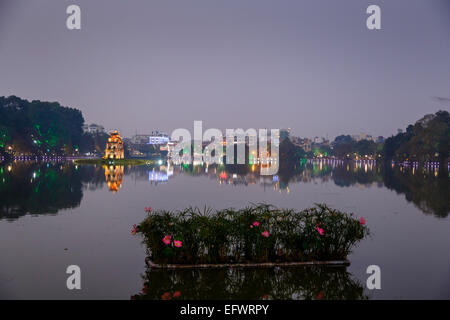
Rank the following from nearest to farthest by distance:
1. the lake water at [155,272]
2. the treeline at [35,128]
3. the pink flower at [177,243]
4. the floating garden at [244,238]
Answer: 1. the lake water at [155,272]
2. the pink flower at [177,243]
3. the floating garden at [244,238]
4. the treeline at [35,128]

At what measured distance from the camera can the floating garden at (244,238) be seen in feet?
39.4

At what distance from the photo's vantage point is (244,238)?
40.3 ft

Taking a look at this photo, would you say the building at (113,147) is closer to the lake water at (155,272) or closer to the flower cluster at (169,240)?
the lake water at (155,272)

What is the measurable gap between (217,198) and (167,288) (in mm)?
18846

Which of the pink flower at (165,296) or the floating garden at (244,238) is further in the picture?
the floating garden at (244,238)

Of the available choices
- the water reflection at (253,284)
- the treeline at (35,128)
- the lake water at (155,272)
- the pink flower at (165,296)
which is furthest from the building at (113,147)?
the pink flower at (165,296)

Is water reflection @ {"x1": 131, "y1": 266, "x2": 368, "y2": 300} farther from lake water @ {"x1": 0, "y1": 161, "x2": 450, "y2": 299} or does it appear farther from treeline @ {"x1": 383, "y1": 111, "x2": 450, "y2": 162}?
treeline @ {"x1": 383, "y1": 111, "x2": 450, "y2": 162}

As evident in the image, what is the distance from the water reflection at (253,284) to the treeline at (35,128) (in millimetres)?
99878

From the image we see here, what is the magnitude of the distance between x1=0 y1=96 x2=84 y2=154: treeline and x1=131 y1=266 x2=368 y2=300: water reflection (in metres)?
99.9

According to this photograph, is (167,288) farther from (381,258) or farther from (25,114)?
(25,114)

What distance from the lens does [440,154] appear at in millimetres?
104625

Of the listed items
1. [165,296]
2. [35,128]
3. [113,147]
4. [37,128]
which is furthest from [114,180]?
[37,128]

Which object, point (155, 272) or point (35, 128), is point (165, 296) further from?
point (35, 128)
